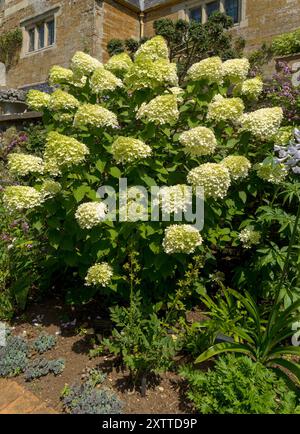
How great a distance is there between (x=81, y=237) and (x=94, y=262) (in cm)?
27

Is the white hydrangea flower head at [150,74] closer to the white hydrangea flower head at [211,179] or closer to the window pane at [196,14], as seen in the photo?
the white hydrangea flower head at [211,179]

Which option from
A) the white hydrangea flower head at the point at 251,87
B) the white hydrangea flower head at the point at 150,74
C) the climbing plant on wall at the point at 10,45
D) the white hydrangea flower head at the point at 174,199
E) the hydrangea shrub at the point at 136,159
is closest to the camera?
the white hydrangea flower head at the point at 174,199

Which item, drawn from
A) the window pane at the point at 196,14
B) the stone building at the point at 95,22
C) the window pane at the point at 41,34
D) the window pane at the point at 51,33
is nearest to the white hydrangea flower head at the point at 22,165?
the stone building at the point at 95,22

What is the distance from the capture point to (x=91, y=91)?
320 centimetres

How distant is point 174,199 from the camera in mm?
2406

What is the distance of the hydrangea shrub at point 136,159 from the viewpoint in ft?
8.27

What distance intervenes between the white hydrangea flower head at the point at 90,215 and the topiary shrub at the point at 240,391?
3.53 ft

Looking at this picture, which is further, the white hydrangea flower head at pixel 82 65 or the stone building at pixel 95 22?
the stone building at pixel 95 22

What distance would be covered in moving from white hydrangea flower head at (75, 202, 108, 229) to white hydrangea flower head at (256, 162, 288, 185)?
1217 mm

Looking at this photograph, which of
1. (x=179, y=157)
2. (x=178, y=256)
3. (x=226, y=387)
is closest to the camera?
(x=226, y=387)

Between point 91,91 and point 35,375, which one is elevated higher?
point 91,91

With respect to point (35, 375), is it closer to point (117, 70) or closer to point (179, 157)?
point (179, 157)

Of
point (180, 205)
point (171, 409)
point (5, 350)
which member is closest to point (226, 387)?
point (171, 409)

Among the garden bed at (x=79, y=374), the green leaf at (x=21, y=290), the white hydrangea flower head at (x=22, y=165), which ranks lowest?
the garden bed at (x=79, y=374)
